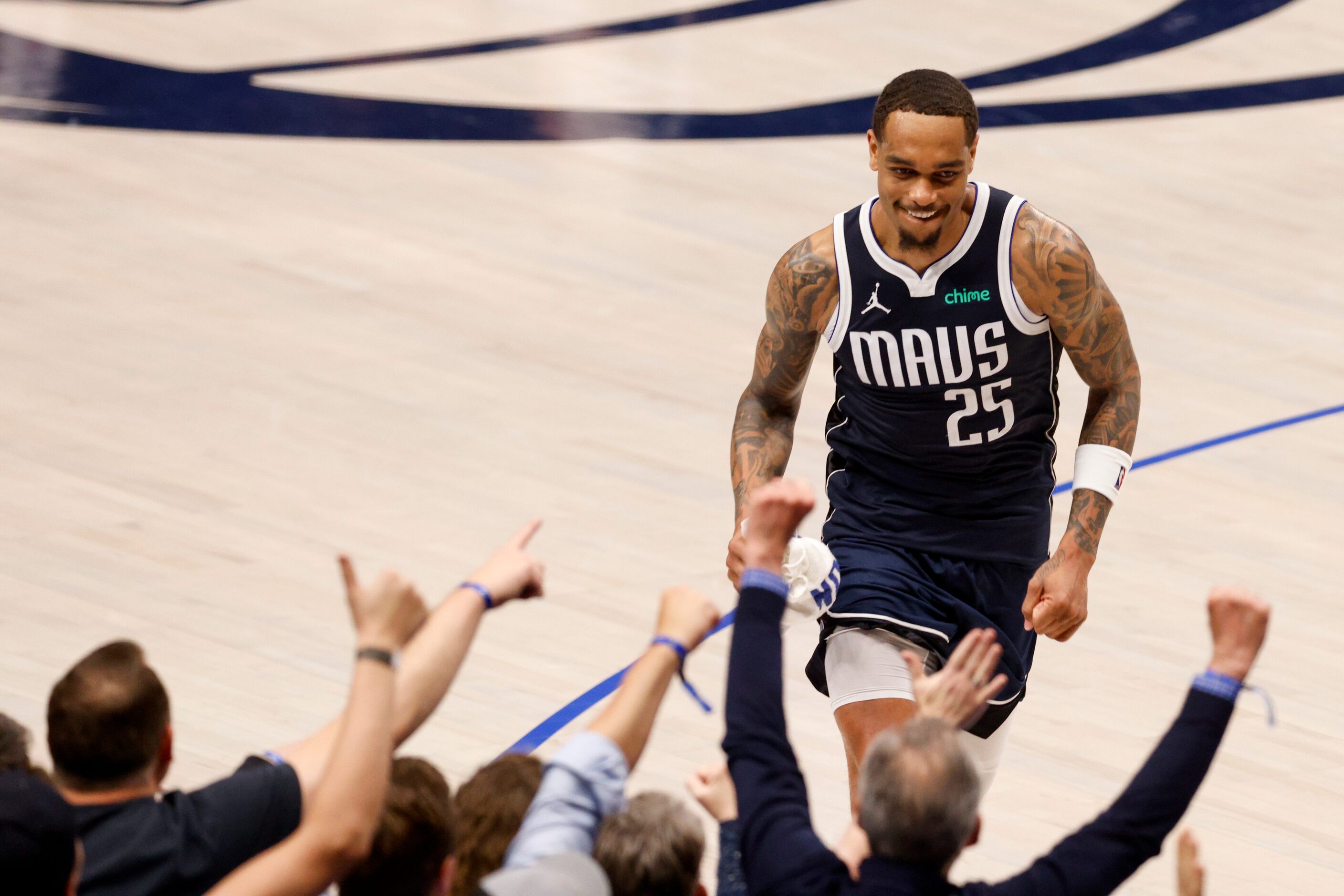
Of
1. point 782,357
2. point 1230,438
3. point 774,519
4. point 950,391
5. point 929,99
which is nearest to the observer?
point 774,519

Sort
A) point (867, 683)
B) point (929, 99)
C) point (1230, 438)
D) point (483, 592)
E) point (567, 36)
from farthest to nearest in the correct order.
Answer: point (567, 36) < point (1230, 438) < point (867, 683) < point (929, 99) < point (483, 592)

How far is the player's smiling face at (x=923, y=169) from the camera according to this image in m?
4.46

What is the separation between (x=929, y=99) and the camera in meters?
4.46

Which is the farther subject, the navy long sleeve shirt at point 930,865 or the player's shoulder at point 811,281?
the player's shoulder at point 811,281

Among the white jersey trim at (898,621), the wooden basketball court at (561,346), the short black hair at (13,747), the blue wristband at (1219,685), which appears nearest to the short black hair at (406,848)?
the short black hair at (13,747)

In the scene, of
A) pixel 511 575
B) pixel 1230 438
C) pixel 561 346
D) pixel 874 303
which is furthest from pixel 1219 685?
pixel 561 346

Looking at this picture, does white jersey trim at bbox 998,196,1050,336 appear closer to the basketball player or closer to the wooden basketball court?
the basketball player

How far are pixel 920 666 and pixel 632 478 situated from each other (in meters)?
4.33

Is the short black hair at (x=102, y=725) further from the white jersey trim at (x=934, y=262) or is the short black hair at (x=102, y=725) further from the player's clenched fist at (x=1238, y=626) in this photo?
the white jersey trim at (x=934, y=262)

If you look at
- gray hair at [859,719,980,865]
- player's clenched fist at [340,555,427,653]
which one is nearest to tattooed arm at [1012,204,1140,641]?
gray hair at [859,719,980,865]

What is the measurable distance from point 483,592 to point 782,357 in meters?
1.50

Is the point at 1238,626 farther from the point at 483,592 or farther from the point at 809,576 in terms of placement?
the point at 809,576

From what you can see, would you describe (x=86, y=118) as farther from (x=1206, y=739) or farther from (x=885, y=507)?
(x=1206, y=739)

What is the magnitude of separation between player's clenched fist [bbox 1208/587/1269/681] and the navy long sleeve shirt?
8 cm
